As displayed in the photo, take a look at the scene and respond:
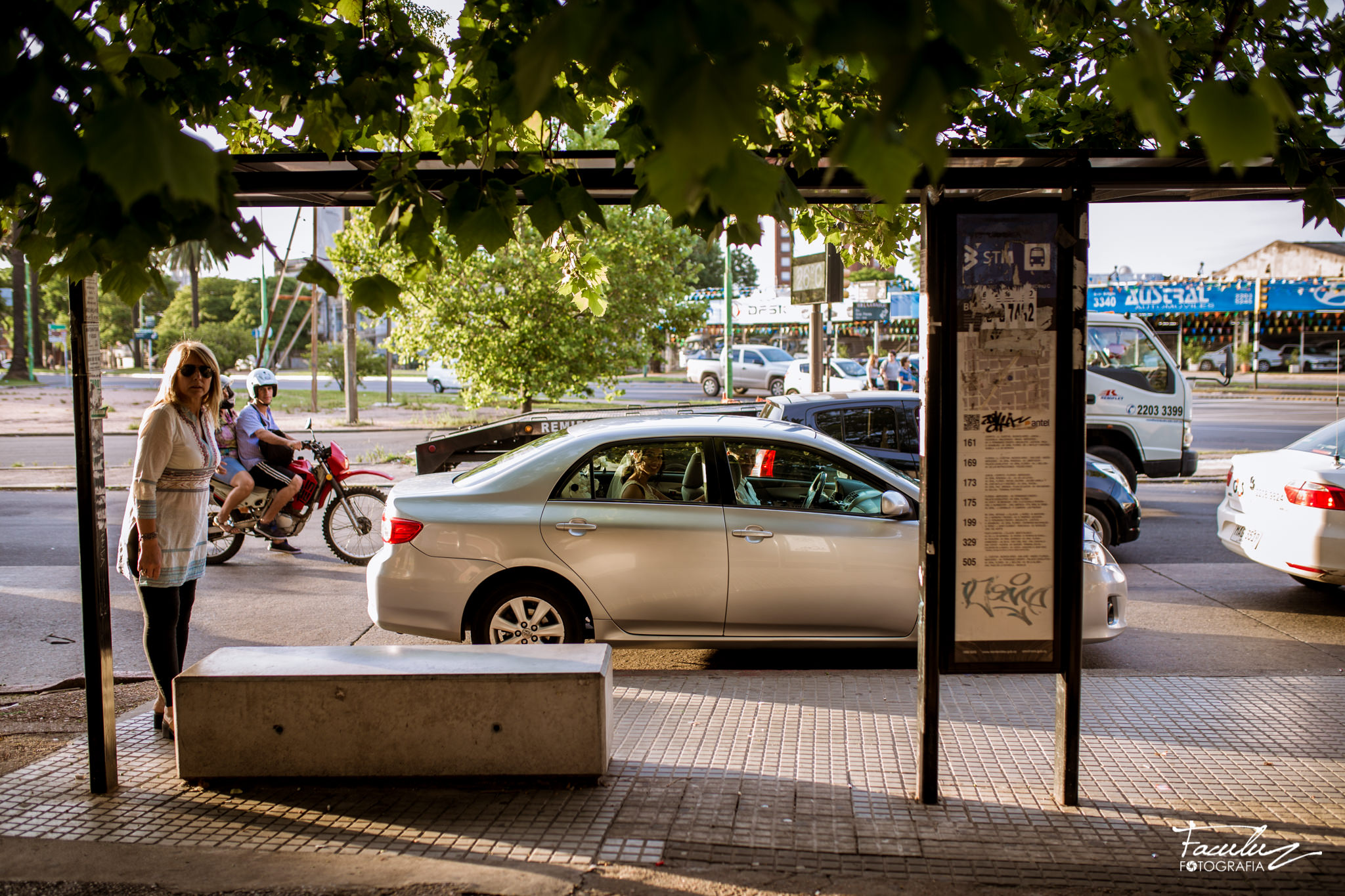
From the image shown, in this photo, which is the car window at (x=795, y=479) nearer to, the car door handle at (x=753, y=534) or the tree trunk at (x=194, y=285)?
the car door handle at (x=753, y=534)

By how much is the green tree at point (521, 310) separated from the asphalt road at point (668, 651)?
5.72m

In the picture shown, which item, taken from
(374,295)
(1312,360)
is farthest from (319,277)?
(1312,360)

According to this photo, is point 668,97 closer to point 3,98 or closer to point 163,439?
point 3,98

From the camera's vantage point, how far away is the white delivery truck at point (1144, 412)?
40.6 feet

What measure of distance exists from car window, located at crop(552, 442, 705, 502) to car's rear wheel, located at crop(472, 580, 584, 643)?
0.60 m

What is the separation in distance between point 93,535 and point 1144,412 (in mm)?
11721

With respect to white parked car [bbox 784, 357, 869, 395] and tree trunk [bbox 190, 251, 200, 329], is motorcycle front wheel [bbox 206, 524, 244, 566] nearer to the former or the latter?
white parked car [bbox 784, 357, 869, 395]

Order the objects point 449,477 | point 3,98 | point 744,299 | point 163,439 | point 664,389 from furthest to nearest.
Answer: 1. point 744,299
2. point 664,389
3. point 449,477
4. point 163,439
5. point 3,98

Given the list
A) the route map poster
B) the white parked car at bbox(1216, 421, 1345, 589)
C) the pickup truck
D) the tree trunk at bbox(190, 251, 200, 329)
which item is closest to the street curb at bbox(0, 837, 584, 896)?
the route map poster

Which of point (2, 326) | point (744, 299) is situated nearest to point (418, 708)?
point (744, 299)

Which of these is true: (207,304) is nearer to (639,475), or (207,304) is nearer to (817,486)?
(639,475)

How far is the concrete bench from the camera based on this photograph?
4.21m

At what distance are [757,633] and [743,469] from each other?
1009mm

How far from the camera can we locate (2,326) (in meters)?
80.8
